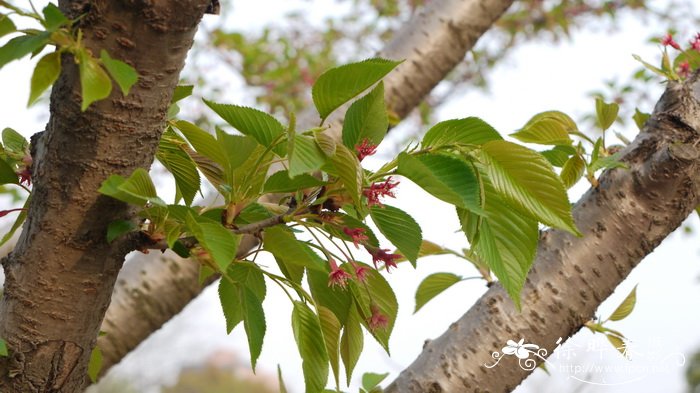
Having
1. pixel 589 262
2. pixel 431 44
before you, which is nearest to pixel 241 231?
pixel 589 262

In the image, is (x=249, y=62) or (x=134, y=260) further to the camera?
(x=249, y=62)

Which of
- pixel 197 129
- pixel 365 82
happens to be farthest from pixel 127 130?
pixel 365 82

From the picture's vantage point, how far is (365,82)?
0.42 m

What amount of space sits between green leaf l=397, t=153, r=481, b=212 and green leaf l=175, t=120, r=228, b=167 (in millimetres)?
122

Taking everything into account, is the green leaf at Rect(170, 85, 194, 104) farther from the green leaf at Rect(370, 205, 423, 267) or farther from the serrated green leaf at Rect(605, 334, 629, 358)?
the serrated green leaf at Rect(605, 334, 629, 358)

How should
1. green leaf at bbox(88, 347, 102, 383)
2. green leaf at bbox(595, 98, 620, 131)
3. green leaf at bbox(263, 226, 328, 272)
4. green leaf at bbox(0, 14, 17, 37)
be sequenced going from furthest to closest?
green leaf at bbox(595, 98, 620, 131) → green leaf at bbox(88, 347, 102, 383) → green leaf at bbox(263, 226, 328, 272) → green leaf at bbox(0, 14, 17, 37)

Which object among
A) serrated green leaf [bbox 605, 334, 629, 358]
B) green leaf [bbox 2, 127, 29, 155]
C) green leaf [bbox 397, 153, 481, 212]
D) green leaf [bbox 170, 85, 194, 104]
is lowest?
serrated green leaf [bbox 605, 334, 629, 358]

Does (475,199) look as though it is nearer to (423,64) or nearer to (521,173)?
(521,173)

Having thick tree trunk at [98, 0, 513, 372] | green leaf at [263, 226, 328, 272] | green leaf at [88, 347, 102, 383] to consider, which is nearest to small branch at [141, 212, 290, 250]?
green leaf at [263, 226, 328, 272]

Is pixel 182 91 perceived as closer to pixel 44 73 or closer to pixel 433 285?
pixel 44 73

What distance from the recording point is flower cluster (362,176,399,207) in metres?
0.45

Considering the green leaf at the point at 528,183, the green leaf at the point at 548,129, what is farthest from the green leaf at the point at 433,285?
the green leaf at the point at 528,183

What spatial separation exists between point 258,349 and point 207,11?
0.23 meters

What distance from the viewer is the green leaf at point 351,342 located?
542 millimetres
